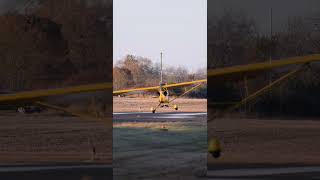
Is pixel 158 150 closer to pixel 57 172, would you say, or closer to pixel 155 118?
pixel 57 172

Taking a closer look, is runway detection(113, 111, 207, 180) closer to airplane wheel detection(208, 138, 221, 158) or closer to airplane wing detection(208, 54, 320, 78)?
airplane wheel detection(208, 138, 221, 158)

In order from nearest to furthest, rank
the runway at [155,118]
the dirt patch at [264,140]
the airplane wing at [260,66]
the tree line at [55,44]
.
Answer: the airplane wing at [260,66] < the tree line at [55,44] < the dirt patch at [264,140] < the runway at [155,118]

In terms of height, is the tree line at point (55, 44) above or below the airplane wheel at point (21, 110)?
above

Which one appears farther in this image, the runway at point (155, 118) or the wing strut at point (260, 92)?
the runway at point (155, 118)

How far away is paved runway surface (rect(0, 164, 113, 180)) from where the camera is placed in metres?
9.15

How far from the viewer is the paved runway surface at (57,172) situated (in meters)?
9.15

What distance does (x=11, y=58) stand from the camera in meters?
9.80

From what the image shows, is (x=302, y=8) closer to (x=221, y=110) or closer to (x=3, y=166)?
(x=221, y=110)

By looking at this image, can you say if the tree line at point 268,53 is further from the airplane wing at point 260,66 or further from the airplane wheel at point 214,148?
the airplane wing at point 260,66

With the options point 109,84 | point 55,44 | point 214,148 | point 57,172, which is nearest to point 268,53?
point 214,148

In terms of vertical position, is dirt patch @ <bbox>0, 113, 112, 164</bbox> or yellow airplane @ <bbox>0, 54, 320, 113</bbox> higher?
yellow airplane @ <bbox>0, 54, 320, 113</bbox>

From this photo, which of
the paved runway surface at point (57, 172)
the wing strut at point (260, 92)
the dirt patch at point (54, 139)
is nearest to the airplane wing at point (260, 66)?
the wing strut at point (260, 92)

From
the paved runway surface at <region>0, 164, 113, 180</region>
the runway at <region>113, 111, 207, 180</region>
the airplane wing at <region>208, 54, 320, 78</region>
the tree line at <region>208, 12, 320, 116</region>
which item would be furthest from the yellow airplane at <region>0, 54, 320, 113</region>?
the runway at <region>113, 111, 207, 180</region>

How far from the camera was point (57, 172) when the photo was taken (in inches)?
380
